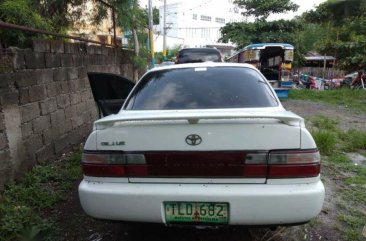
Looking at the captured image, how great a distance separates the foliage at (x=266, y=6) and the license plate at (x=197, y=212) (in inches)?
833

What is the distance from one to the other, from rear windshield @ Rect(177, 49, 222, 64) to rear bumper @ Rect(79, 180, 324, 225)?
12.1 meters

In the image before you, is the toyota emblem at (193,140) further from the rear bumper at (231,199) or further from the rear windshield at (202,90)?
the rear windshield at (202,90)

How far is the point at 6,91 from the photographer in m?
4.26

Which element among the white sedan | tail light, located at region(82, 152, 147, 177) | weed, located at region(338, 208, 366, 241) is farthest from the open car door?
weed, located at region(338, 208, 366, 241)

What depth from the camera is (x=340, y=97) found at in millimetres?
14703

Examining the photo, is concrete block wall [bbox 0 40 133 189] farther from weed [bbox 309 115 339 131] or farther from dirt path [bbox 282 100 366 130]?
dirt path [bbox 282 100 366 130]

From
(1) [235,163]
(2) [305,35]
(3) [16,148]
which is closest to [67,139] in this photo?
(3) [16,148]

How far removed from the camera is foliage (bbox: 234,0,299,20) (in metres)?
21.9

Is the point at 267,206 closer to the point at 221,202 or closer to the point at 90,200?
the point at 221,202

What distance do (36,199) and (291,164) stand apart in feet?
9.23

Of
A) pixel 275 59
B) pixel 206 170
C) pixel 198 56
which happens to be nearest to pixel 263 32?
pixel 275 59

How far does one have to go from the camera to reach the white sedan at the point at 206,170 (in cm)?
255

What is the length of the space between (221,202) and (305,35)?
41638 mm

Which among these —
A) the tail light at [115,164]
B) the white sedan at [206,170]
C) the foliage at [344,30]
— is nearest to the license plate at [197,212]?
the white sedan at [206,170]
